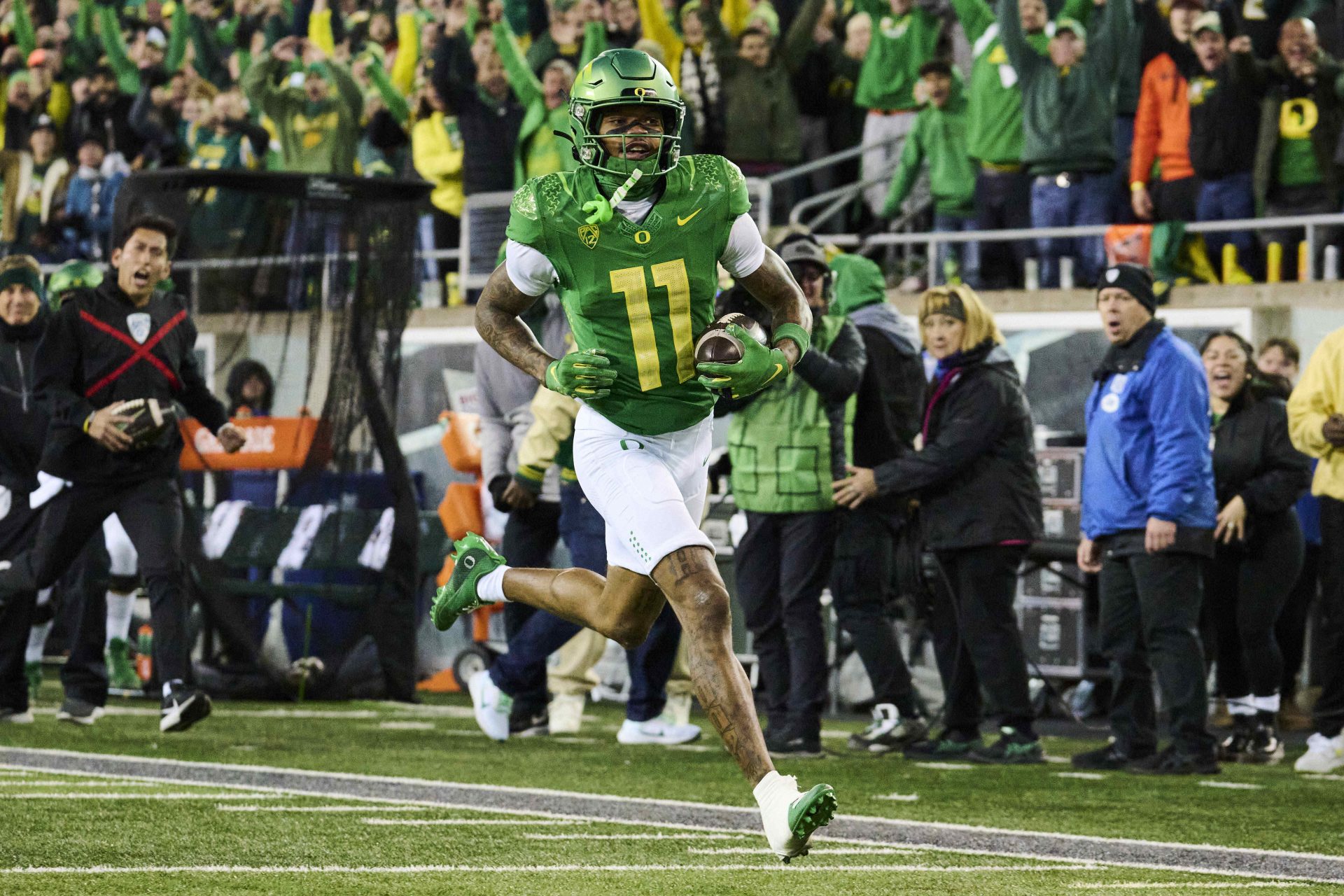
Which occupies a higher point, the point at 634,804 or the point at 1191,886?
the point at 1191,886

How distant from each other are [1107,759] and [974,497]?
123 cm

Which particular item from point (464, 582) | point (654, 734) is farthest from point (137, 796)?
point (654, 734)

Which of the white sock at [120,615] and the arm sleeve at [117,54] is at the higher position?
the arm sleeve at [117,54]

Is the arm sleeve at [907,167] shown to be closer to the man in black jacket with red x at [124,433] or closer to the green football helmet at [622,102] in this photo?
the man in black jacket with red x at [124,433]

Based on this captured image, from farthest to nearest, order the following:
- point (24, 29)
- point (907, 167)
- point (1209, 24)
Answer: point (24, 29)
point (907, 167)
point (1209, 24)

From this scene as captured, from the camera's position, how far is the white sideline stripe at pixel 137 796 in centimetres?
727

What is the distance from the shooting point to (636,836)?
6.57m

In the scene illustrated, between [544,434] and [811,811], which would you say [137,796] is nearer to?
[544,434]

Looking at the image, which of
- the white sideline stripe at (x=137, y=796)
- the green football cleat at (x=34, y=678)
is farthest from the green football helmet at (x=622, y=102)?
the green football cleat at (x=34, y=678)

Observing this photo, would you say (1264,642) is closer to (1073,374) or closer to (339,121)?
(1073,374)

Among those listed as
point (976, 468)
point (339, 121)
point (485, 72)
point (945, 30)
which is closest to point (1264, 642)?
point (976, 468)

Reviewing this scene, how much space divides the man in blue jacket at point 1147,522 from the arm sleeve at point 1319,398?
1.59 feet

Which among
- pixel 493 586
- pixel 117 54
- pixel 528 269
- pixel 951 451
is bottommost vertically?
pixel 493 586

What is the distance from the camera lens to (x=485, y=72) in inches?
666
